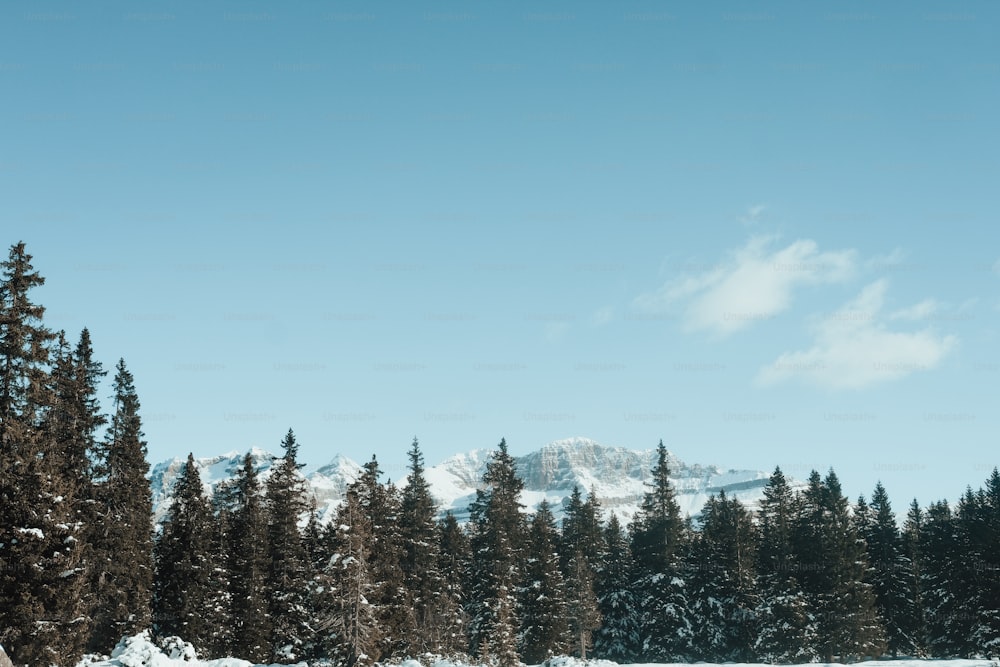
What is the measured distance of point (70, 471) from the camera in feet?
→ 155

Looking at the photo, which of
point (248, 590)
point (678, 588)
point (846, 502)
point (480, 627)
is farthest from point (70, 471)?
point (846, 502)

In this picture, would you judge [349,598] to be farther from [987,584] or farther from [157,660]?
[987,584]

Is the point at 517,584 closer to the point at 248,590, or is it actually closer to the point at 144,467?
the point at 248,590

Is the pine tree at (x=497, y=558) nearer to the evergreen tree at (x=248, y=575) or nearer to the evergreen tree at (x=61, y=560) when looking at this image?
the evergreen tree at (x=248, y=575)

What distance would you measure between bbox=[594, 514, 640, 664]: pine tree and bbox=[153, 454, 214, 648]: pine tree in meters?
40.1

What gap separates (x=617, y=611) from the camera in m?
86.0

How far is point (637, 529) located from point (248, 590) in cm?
4579

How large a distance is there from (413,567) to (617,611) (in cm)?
2612

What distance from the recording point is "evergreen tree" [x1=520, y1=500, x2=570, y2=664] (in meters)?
71.9

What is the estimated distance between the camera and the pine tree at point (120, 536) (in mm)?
51844

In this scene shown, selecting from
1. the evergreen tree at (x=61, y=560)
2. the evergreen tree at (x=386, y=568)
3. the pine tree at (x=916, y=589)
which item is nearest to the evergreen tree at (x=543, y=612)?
the evergreen tree at (x=386, y=568)

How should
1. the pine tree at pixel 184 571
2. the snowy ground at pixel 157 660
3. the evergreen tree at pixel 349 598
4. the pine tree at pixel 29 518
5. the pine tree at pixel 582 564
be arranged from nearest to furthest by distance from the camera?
the pine tree at pixel 29 518
the snowy ground at pixel 157 660
the evergreen tree at pixel 349 598
the pine tree at pixel 184 571
the pine tree at pixel 582 564

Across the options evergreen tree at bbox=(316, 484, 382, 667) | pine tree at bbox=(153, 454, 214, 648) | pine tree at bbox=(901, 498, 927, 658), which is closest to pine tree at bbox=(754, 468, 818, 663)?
pine tree at bbox=(901, 498, 927, 658)

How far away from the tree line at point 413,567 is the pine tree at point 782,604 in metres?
0.19
